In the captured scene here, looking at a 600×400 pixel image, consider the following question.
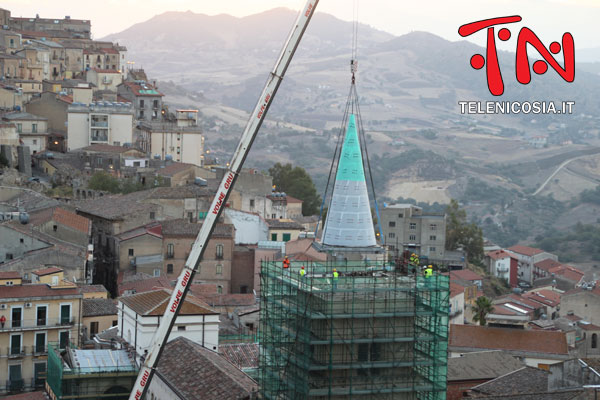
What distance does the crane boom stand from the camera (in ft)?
87.9

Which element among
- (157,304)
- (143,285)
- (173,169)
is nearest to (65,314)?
(157,304)

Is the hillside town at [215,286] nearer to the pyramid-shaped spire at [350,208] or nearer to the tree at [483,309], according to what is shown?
the pyramid-shaped spire at [350,208]

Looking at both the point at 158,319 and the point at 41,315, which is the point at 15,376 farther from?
the point at 158,319

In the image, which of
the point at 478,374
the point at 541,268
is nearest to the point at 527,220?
the point at 541,268

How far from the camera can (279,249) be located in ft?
178

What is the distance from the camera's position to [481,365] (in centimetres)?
4078

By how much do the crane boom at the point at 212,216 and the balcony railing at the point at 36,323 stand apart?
37.0ft

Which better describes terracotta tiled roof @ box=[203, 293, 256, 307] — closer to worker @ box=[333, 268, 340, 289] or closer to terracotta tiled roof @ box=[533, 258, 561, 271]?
worker @ box=[333, 268, 340, 289]

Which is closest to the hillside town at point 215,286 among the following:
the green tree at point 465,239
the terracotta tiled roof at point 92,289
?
the terracotta tiled roof at point 92,289

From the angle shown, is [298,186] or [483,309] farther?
[298,186]

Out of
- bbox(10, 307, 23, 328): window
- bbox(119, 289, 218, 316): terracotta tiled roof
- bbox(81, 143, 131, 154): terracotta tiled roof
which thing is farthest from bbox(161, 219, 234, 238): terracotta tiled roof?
bbox(81, 143, 131, 154): terracotta tiled roof

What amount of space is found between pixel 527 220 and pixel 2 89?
131 m

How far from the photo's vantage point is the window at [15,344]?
37188 millimetres

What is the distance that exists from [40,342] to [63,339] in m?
0.74
